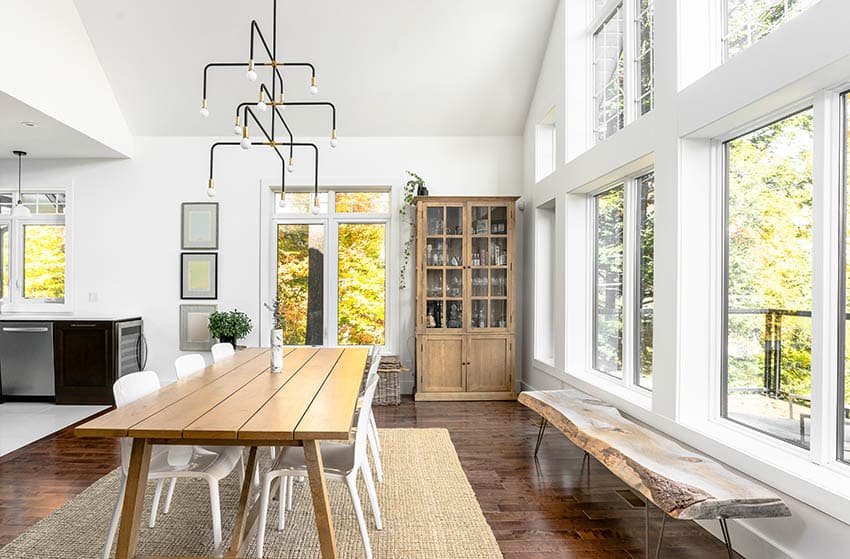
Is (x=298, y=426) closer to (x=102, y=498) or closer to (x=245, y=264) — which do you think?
(x=102, y=498)

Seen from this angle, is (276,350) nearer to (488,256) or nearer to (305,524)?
(305,524)

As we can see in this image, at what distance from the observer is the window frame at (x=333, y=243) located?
5836mm

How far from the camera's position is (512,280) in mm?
5410

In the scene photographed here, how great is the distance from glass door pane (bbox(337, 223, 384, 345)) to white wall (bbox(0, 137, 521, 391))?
0.33m

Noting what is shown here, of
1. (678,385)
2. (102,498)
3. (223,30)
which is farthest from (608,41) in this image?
(102,498)

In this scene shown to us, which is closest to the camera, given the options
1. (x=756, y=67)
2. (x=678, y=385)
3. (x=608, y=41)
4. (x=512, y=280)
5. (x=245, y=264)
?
(x=756, y=67)

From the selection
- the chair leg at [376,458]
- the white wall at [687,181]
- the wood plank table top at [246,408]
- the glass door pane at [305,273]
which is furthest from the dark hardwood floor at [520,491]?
the glass door pane at [305,273]

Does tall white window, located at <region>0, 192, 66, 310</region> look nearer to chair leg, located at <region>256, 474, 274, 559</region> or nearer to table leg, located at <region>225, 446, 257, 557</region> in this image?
A: table leg, located at <region>225, 446, 257, 557</region>

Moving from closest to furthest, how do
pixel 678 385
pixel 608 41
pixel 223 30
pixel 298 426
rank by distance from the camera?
pixel 298 426 < pixel 678 385 < pixel 608 41 < pixel 223 30

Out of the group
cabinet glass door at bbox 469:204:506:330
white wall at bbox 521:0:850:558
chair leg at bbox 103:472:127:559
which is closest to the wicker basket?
cabinet glass door at bbox 469:204:506:330

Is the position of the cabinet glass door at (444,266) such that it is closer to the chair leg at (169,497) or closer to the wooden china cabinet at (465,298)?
the wooden china cabinet at (465,298)

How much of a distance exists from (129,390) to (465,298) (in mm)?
3559

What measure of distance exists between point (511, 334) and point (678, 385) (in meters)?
2.69

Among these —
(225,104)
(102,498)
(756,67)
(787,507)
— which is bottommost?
(102,498)
